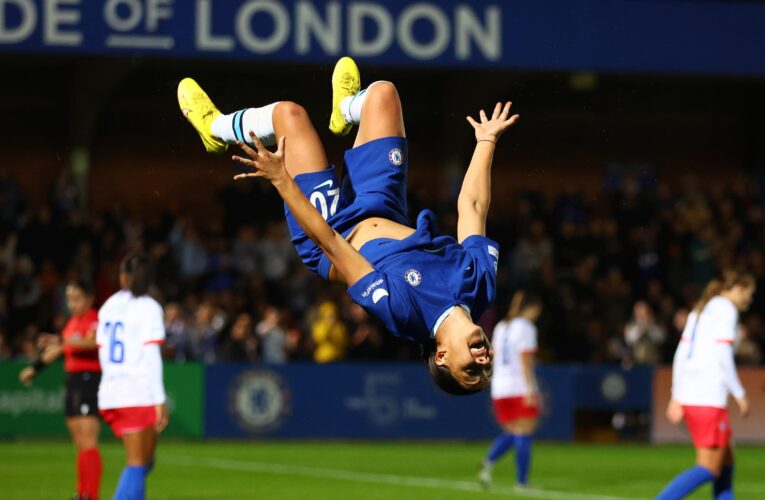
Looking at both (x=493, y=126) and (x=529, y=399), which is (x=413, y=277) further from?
(x=529, y=399)

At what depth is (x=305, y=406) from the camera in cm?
2205

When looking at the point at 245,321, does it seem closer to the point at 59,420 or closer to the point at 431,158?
the point at 59,420

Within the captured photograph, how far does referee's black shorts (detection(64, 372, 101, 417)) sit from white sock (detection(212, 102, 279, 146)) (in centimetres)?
407

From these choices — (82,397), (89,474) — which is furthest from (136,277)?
(89,474)

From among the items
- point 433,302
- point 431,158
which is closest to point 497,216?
point 431,158

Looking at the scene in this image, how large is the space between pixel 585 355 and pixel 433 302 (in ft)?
52.8

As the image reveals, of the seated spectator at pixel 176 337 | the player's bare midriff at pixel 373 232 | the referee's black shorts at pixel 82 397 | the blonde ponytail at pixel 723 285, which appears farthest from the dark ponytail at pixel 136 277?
the seated spectator at pixel 176 337

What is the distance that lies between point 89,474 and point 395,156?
488 centimetres

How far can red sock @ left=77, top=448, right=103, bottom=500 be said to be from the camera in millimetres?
12031

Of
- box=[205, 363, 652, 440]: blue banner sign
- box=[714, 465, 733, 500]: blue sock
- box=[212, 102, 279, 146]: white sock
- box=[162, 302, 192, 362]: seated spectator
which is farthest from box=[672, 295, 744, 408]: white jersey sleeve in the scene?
box=[162, 302, 192, 362]: seated spectator

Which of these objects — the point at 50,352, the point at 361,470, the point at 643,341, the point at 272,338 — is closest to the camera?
the point at 50,352

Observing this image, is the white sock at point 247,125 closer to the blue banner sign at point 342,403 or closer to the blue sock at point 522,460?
the blue sock at point 522,460

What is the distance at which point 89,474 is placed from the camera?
12039mm

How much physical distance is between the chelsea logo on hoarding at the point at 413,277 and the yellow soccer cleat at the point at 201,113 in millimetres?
1860
